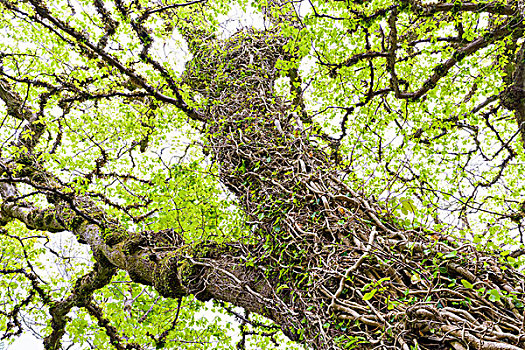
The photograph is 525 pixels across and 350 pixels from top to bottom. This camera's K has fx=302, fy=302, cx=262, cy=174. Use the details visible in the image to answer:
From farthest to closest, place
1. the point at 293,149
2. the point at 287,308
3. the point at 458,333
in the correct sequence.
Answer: the point at 293,149
the point at 287,308
the point at 458,333

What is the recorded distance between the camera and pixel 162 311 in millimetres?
3982

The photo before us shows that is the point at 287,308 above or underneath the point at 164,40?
underneath

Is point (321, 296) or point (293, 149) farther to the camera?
point (293, 149)

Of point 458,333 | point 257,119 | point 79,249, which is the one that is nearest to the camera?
point 458,333

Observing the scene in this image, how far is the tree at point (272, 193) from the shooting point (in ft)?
5.90

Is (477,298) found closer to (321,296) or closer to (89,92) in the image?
(321,296)

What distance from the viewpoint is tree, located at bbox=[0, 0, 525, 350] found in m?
1.80

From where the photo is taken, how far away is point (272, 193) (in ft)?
9.35

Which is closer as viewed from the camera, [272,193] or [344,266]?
[344,266]

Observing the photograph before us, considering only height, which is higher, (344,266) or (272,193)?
(272,193)

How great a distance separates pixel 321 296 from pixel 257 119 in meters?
2.42

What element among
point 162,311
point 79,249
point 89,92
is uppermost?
point 89,92

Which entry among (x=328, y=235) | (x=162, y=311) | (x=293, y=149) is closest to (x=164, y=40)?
(x=293, y=149)

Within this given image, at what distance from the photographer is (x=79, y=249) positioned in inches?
344
